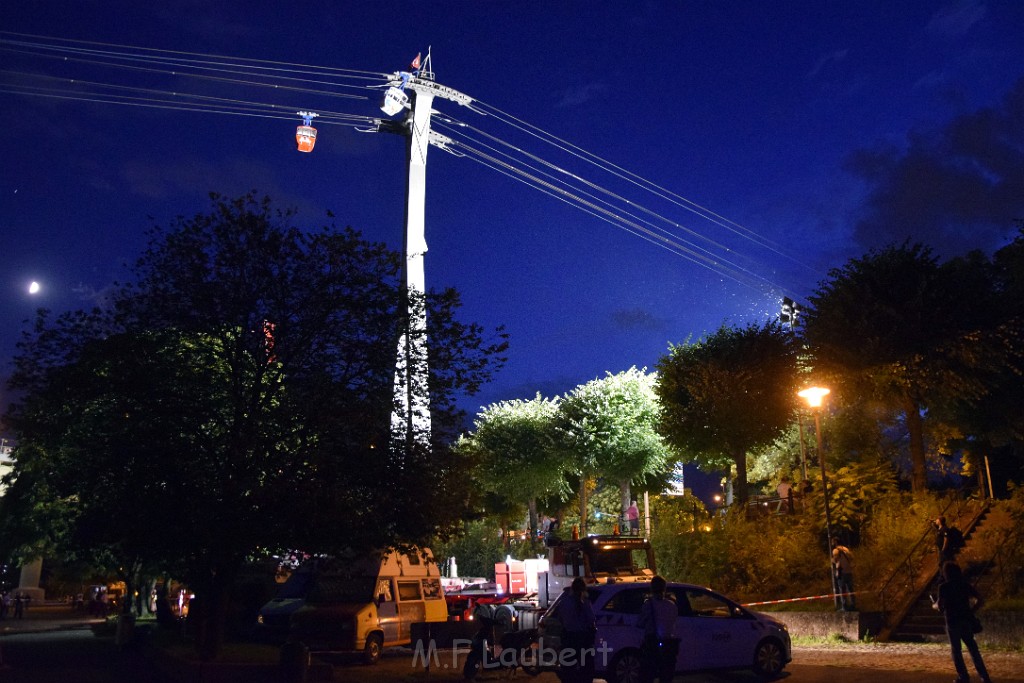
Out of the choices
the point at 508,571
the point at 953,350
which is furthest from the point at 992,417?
the point at 508,571

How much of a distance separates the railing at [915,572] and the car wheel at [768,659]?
18.3ft

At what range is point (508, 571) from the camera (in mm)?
30094

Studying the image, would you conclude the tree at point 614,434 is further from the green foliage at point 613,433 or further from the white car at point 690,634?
the white car at point 690,634

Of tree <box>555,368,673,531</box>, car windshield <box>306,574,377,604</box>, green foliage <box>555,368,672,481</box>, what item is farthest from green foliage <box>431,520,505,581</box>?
car windshield <box>306,574,377,604</box>

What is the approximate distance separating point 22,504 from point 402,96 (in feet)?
101

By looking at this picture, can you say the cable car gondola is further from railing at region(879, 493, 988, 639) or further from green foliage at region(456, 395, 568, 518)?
railing at region(879, 493, 988, 639)

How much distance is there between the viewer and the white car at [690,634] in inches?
509

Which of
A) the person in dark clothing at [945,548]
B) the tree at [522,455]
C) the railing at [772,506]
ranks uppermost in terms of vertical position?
the tree at [522,455]

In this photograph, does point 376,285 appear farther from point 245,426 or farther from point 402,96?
point 402,96

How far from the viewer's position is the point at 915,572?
20172 millimetres

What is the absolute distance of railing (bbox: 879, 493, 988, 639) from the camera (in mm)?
18703

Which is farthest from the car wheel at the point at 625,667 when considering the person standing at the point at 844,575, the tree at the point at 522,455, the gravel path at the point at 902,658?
the tree at the point at 522,455

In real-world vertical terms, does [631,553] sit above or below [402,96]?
below

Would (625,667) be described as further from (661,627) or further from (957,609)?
(957,609)
